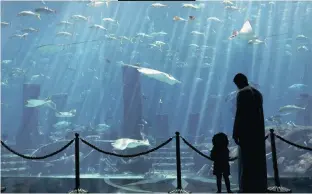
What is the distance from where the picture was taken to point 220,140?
19.2 ft

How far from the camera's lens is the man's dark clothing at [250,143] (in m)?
5.46

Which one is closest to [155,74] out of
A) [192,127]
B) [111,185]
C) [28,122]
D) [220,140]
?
[111,185]

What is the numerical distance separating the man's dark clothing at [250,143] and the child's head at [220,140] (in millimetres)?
355

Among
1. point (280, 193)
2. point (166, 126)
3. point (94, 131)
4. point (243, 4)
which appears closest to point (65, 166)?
point (94, 131)

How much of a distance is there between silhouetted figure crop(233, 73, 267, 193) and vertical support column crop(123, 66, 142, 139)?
12.5 meters

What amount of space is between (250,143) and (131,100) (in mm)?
12748

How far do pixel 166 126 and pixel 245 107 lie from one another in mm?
22320

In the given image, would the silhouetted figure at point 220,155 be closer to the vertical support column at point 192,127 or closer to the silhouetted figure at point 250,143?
the silhouetted figure at point 250,143

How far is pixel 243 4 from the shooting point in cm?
4984

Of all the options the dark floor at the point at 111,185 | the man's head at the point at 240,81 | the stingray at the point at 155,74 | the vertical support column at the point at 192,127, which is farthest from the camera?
the vertical support column at the point at 192,127

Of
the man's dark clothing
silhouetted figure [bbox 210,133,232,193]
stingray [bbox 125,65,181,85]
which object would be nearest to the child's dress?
silhouetted figure [bbox 210,133,232,193]

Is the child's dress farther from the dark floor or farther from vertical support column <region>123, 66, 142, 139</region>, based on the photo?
vertical support column <region>123, 66, 142, 139</region>

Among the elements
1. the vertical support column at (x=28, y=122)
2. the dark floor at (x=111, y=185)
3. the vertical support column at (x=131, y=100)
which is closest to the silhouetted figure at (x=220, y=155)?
the dark floor at (x=111, y=185)

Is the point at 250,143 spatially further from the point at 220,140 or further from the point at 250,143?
the point at 220,140
